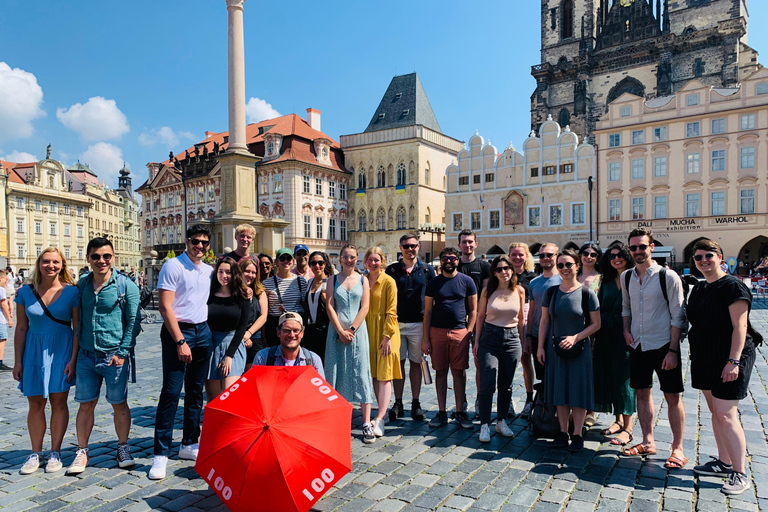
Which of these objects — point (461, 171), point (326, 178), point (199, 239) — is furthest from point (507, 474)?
point (326, 178)

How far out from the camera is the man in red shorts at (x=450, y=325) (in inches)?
219

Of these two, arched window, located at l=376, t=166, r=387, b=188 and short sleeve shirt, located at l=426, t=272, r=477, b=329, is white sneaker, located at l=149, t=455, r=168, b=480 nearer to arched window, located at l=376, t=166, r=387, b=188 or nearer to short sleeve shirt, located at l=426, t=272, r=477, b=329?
short sleeve shirt, located at l=426, t=272, r=477, b=329

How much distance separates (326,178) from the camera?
151 ft

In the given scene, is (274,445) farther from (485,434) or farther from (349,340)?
(485,434)

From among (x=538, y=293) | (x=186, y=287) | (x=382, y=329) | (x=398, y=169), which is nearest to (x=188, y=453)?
(x=186, y=287)

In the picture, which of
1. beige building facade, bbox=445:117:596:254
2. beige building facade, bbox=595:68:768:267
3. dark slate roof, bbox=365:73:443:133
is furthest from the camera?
dark slate roof, bbox=365:73:443:133

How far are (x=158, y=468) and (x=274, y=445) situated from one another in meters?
1.66

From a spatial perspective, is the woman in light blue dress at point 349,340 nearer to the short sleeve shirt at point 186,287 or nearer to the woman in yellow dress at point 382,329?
the woman in yellow dress at point 382,329

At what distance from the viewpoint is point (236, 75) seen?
18109 mm

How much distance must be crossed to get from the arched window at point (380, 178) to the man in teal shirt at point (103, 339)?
4164 centimetres

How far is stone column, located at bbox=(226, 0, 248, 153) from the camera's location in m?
17.9

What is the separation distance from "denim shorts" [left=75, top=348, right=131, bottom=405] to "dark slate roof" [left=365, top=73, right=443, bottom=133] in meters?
42.6

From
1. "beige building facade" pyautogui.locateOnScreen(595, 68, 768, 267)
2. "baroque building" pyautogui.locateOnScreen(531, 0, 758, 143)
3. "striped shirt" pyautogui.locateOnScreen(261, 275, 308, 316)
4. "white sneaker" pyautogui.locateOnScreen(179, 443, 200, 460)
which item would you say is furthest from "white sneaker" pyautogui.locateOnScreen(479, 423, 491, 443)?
"baroque building" pyautogui.locateOnScreen(531, 0, 758, 143)

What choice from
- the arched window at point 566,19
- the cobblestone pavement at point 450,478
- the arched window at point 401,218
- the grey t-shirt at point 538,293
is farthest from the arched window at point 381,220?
the cobblestone pavement at point 450,478
